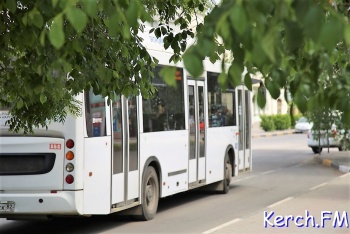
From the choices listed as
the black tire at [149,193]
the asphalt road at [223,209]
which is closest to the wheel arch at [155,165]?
the black tire at [149,193]

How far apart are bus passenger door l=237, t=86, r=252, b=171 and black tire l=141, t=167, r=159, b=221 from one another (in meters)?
5.66

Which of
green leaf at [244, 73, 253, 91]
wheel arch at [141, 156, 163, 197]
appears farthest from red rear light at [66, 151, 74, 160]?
green leaf at [244, 73, 253, 91]

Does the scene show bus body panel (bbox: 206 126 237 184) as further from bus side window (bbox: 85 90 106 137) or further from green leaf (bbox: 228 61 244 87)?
green leaf (bbox: 228 61 244 87)

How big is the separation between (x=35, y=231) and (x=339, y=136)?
53.6ft

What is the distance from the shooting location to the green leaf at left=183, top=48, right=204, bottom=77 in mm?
2951

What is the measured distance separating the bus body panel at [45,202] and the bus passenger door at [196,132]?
4.56 metres

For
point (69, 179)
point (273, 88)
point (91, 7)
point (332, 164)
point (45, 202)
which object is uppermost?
point (91, 7)

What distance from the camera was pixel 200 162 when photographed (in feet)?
52.0

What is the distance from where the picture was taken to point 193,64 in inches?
116

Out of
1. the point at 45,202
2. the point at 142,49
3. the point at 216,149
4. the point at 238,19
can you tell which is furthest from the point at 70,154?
the point at 238,19

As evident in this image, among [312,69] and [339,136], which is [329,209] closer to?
[312,69]

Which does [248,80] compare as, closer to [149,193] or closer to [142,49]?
[142,49]

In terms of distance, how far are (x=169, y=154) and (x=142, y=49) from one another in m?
6.19

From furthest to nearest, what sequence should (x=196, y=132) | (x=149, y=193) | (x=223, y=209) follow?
(x=196, y=132) < (x=223, y=209) < (x=149, y=193)
